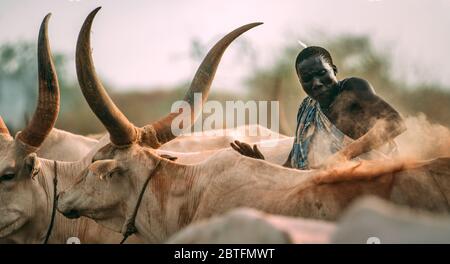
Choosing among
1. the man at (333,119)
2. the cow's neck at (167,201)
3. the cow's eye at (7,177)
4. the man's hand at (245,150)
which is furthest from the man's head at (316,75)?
the cow's eye at (7,177)

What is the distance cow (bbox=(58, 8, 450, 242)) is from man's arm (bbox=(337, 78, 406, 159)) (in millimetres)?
627

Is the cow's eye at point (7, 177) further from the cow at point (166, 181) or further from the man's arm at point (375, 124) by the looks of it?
the man's arm at point (375, 124)

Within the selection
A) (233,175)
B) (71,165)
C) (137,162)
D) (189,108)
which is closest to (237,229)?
(233,175)

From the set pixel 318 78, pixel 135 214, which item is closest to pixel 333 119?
pixel 318 78

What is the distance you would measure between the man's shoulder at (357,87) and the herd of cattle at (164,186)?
82 centimetres

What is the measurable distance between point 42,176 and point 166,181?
1.42 meters

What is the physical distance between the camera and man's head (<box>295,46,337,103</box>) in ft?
20.1

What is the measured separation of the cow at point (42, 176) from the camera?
19.9ft

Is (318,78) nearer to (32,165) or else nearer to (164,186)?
(164,186)

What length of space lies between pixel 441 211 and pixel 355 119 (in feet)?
5.06

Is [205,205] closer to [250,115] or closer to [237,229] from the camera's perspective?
[237,229]

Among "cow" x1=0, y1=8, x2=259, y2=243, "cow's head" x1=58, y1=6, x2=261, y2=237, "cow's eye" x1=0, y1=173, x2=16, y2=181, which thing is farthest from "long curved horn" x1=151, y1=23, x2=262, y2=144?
"cow's eye" x1=0, y1=173, x2=16, y2=181

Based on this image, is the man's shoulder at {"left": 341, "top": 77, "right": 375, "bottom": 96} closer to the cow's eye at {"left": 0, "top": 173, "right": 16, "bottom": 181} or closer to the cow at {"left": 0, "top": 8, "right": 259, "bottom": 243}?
the cow at {"left": 0, "top": 8, "right": 259, "bottom": 243}

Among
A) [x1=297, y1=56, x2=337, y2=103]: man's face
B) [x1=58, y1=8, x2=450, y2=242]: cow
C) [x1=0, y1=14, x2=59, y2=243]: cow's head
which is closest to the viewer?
[x1=58, y1=8, x2=450, y2=242]: cow
